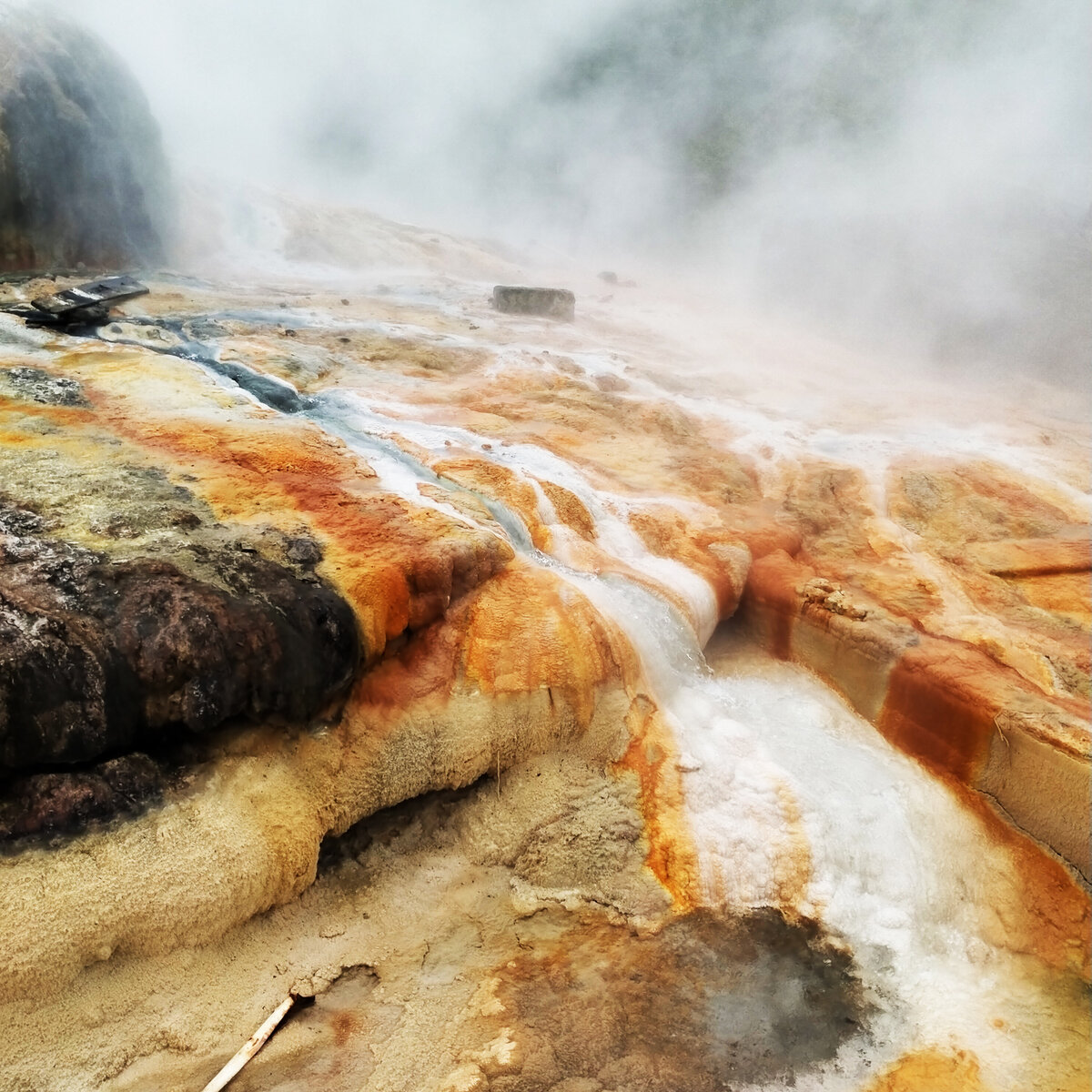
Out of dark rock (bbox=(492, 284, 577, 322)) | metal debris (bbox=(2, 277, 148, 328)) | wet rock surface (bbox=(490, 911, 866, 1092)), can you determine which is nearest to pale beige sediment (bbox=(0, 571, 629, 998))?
wet rock surface (bbox=(490, 911, 866, 1092))

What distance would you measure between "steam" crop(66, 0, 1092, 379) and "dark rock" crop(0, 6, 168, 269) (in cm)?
573

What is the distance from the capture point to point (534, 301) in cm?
1198

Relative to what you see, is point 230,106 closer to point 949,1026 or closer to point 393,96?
point 393,96

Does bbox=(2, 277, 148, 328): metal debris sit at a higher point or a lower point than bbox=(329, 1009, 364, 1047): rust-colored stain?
higher

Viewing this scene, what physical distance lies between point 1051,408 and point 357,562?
384 inches

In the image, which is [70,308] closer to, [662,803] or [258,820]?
[258,820]

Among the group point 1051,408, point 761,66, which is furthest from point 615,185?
point 1051,408

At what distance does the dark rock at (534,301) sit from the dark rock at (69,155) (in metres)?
5.98

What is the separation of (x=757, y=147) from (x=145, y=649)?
29897 millimetres

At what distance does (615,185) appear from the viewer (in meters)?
30.1

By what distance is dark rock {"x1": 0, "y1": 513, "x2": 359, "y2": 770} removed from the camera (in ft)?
9.50

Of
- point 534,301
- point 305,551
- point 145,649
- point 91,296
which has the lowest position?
point 145,649

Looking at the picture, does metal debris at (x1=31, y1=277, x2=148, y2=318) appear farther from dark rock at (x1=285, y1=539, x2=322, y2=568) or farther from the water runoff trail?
dark rock at (x1=285, y1=539, x2=322, y2=568)

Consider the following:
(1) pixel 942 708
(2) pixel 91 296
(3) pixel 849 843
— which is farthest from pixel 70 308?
(1) pixel 942 708
